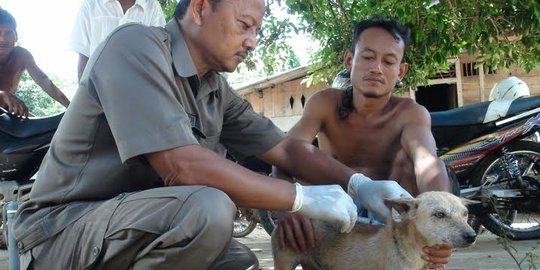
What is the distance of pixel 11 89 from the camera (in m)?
5.30

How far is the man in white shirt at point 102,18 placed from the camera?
14.7 ft

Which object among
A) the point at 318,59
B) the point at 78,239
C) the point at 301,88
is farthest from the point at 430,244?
the point at 301,88

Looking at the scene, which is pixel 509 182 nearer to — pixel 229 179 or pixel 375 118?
pixel 375 118

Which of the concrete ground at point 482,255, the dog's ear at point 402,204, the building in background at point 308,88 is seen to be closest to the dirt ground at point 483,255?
the concrete ground at point 482,255

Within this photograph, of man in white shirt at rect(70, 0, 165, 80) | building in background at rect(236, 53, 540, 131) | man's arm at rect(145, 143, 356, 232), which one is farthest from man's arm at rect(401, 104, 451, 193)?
building in background at rect(236, 53, 540, 131)

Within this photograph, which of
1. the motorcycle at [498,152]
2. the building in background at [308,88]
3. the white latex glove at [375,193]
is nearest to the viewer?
the white latex glove at [375,193]

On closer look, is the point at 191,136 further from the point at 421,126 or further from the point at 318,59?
the point at 318,59

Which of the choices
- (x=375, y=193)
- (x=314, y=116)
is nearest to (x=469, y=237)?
(x=375, y=193)

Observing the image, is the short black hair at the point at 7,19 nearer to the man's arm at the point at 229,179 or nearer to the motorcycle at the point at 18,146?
the motorcycle at the point at 18,146

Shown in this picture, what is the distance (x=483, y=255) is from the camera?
5.02 meters

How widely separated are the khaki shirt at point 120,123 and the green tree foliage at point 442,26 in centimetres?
489

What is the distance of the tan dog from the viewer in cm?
288

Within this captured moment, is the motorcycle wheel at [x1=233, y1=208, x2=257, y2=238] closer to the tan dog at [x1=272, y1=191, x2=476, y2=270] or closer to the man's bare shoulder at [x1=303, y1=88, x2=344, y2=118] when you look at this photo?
the man's bare shoulder at [x1=303, y1=88, x2=344, y2=118]

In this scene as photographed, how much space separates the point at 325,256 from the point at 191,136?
1501mm
